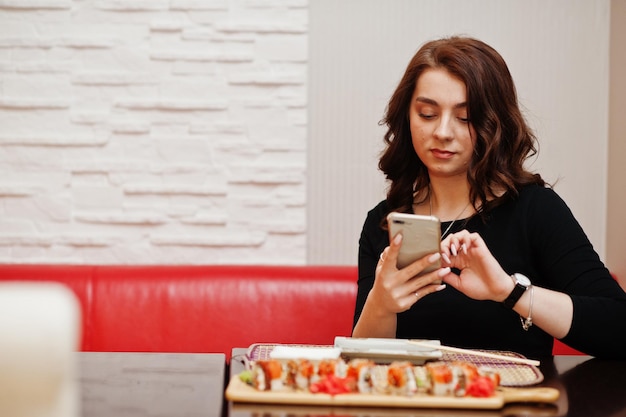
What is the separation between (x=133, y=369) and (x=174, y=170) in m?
1.31

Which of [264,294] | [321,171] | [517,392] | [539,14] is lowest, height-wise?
[264,294]

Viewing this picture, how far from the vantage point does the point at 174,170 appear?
2.55m

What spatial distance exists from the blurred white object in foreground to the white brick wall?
1.95 meters

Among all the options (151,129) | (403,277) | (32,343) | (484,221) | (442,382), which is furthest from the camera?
(151,129)

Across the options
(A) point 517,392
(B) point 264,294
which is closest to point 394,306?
(A) point 517,392

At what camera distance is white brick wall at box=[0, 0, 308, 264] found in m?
2.53

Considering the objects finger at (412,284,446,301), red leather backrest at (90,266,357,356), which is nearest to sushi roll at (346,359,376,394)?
finger at (412,284,446,301)

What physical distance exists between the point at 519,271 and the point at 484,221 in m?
0.14

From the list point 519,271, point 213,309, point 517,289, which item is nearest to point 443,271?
point 517,289

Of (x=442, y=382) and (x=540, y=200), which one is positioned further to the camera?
(x=540, y=200)

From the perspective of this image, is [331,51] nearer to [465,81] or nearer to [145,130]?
[145,130]

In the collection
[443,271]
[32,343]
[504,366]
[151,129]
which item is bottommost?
[504,366]

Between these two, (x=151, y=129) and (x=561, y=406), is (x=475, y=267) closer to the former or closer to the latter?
(x=561, y=406)

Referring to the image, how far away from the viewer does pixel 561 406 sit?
3.55 feet
